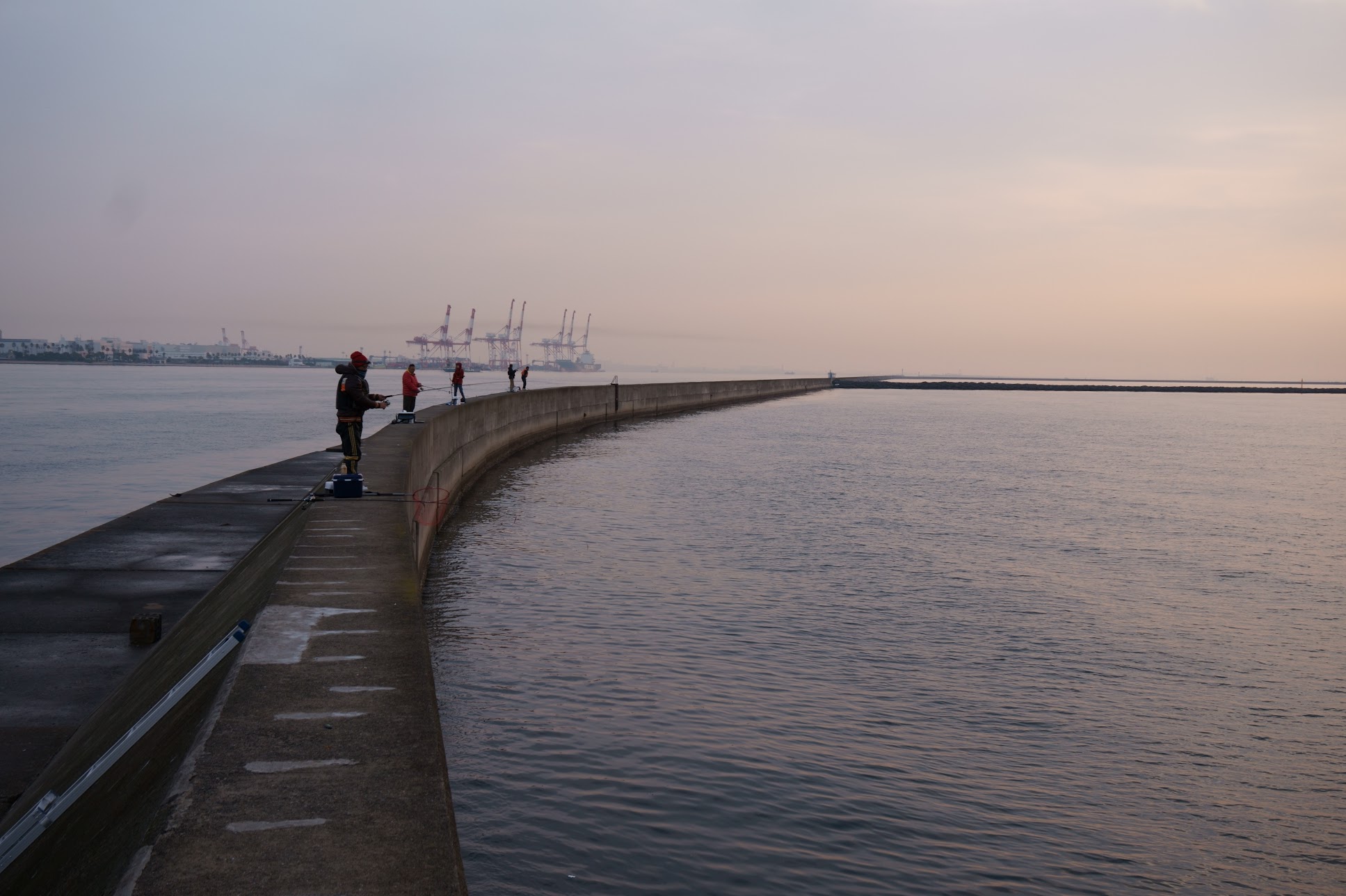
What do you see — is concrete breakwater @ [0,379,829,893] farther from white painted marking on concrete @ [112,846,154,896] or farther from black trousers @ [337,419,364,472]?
black trousers @ [337,419,364,472]

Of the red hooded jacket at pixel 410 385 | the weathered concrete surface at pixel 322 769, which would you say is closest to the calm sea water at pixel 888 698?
the weathered concrete surface at pixel 322 769

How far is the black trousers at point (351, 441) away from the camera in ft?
41.1

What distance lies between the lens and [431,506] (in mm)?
16844

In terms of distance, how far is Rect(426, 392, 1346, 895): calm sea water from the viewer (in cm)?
646

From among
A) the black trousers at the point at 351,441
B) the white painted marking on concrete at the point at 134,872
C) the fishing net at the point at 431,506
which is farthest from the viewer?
the fishing net at the point at 431,506

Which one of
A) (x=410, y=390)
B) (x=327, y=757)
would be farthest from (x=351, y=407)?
(x=410, y=390)

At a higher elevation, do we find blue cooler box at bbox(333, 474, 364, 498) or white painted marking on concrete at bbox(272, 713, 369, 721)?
blue cooler box at bbox(333, 474, 364, 498)

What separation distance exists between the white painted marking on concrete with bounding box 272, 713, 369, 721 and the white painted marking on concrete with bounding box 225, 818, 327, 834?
1094mm

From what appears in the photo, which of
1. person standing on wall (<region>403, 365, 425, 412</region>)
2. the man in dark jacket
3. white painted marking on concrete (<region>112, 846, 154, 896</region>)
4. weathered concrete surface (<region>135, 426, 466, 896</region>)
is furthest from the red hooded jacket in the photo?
white painted marking on concrete (<region>112, 846, 154, 896</region>)

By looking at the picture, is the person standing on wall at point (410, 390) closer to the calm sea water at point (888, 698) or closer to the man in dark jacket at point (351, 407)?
the calm sea water at point (888, 698)

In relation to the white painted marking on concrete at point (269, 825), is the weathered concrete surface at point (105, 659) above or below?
below

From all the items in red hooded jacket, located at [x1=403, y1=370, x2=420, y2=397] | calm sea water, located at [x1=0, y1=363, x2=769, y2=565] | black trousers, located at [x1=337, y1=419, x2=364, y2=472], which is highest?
red hooded jacket, located at [x1=403, y1=370, x2=420, y2=397]

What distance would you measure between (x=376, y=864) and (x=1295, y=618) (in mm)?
12667

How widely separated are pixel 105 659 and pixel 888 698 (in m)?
6.76
